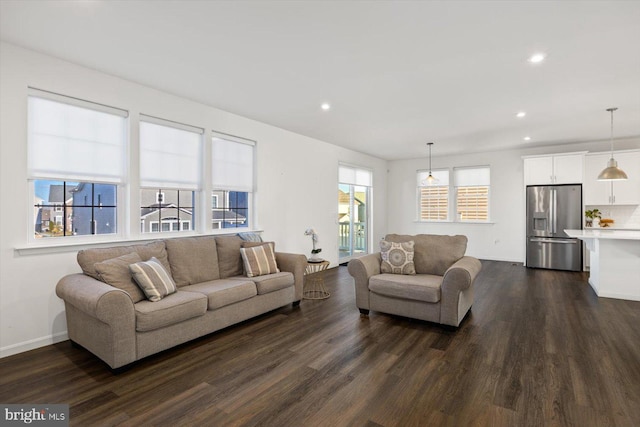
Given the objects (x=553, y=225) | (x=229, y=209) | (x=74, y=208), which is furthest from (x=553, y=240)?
(x=74, y=208)

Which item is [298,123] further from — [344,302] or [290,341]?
[290,341]

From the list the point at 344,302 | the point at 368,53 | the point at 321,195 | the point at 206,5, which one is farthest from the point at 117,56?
the point at 321,195

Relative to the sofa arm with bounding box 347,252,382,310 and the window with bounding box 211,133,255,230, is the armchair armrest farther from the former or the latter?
the window with bounding box 211,133,255,230

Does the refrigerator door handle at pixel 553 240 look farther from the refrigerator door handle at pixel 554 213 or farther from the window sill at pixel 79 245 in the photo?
the window sill at pixel 79 245

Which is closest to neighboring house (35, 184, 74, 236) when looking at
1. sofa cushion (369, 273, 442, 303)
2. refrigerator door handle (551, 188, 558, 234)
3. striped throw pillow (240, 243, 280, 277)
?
striped throw pillow (240, 243, 280, 277)

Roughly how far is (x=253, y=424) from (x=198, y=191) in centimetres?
319

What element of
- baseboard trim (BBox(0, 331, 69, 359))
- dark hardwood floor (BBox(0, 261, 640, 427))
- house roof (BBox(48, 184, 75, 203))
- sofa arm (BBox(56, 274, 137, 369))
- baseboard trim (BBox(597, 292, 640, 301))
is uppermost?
house roof (BBox(48, 184, 75, 203))

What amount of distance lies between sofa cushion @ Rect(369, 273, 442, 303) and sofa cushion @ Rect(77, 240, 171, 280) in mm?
2295

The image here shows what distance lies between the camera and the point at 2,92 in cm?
279

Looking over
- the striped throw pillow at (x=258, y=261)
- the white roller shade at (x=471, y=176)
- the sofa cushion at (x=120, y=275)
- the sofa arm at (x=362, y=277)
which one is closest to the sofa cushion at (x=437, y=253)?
the sofa arm at (x=362, y=277)

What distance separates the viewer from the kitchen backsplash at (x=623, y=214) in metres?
6.47

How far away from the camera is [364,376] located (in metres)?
2.51

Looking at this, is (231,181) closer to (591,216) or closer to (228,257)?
(228,257)

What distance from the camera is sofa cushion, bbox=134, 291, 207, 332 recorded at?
263cm
